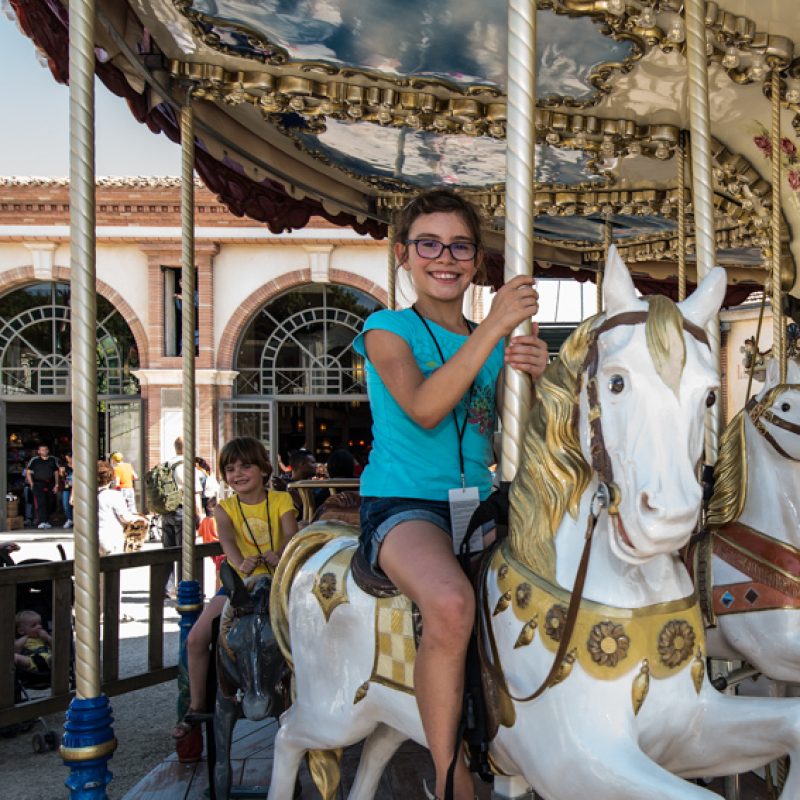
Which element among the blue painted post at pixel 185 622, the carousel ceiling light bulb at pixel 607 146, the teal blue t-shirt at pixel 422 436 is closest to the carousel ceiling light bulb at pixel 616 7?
the carousel ceiling light bulb at pixel 607 146

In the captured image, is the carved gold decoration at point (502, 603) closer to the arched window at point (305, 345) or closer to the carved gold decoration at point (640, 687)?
the carved gold decoration at point (640, 687)

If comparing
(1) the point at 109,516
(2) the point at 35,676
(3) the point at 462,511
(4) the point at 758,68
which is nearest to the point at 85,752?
(3) the point at 462,511

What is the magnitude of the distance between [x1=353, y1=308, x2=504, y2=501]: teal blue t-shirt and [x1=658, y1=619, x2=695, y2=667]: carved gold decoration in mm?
678

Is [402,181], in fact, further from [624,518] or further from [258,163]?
[624,518]

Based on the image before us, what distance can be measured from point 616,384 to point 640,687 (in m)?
0.61

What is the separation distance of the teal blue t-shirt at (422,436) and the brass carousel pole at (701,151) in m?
0.74

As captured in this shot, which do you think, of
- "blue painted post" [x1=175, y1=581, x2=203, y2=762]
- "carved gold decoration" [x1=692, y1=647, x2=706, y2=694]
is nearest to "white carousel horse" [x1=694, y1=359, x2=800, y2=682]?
"carved gold decoration" [x1=692, y1=647, x2=706, y2=694]

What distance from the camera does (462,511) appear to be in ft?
7.00

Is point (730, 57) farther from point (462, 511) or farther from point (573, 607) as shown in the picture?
point (573, 607)

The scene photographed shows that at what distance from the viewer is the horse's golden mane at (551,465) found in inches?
66.8

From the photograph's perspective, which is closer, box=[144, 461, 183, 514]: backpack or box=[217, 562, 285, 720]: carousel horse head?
box=[217, 562, 285, 720]: carousel horse head

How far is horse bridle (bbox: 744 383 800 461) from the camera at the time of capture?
9.48 ft

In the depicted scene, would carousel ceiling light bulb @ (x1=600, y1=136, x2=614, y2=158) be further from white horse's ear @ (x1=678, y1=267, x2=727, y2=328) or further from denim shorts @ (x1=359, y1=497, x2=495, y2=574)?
white horse's ear @ (x1=678, y1=267, x2=727, y2=328)

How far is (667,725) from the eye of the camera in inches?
67.7
